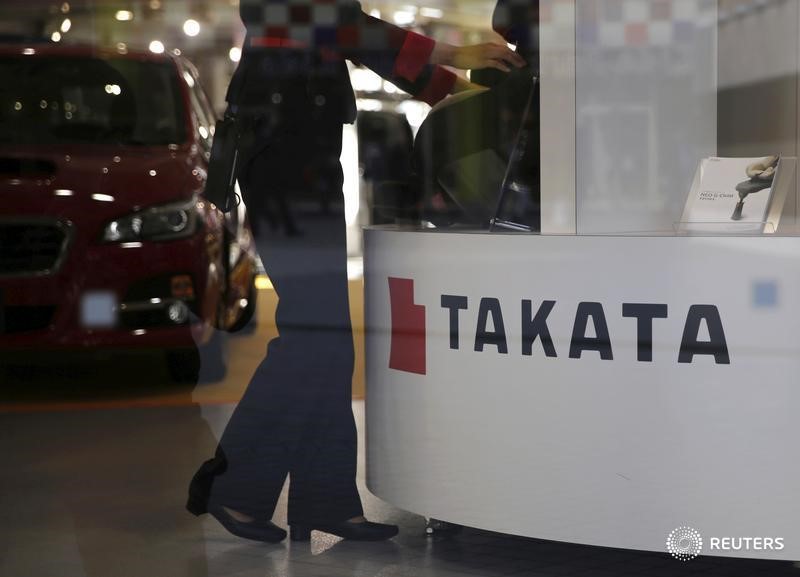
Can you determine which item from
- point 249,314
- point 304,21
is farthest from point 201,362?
point 304,21

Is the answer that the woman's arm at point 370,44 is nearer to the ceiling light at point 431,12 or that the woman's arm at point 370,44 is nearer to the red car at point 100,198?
the ceiling light at point 431,12

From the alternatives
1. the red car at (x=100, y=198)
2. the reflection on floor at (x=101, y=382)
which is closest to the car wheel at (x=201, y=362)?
the reflection on floor at (x=101, y=382)

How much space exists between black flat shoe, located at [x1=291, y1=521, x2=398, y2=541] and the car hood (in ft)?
3.70

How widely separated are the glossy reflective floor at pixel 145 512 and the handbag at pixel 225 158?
22.8 inches

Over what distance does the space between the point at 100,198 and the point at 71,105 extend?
32 centimetres

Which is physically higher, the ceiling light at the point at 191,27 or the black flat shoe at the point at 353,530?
the ceiling light at the point at 191,27

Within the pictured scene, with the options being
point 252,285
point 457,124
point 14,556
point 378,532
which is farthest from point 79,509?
point 252,285

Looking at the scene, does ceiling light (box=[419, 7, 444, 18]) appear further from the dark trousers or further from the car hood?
the car hood

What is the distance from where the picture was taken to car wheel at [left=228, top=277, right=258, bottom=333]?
4254mm

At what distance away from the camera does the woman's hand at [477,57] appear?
8.32 feet

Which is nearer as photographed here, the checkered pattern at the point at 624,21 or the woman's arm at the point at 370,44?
the checkered pattern at the point at 624,21

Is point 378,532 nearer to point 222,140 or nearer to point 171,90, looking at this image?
point 222,140

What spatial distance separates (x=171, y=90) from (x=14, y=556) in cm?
159

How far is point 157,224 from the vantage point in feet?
11.0
